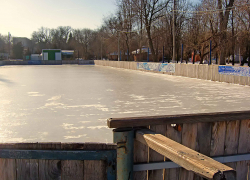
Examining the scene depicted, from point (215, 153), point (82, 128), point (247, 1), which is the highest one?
point (247, 1)

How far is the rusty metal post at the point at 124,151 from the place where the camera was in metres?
2.71

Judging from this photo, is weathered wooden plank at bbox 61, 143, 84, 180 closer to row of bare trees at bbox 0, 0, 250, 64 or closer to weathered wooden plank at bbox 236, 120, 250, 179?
weathered wooden plank at bbox 236, 120, 250, 179

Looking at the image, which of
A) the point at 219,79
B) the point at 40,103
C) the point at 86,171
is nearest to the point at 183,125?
the point at 86,171

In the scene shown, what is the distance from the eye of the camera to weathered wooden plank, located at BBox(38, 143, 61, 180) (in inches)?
113

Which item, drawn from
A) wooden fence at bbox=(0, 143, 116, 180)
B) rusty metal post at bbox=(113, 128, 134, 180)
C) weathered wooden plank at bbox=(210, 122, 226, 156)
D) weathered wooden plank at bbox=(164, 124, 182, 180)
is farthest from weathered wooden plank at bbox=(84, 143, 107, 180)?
weathered wooden plank at bbox=(210, 122, 226, 156)

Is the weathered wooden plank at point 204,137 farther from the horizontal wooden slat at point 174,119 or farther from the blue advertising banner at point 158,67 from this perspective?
the blue advertising banner at point 158,67

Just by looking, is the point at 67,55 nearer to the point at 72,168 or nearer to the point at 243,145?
the point at 72,168

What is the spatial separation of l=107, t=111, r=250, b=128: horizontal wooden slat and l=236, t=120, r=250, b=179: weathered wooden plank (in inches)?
4.9

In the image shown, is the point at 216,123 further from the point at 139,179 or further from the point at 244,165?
the point at 139,179

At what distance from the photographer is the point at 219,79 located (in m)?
19.7

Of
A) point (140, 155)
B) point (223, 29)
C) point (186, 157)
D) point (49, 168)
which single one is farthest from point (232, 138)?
point (223, 29)

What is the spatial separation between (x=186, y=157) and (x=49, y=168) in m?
1.57

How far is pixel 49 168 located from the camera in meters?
2.94

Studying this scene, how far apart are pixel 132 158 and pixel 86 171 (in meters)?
0.56
